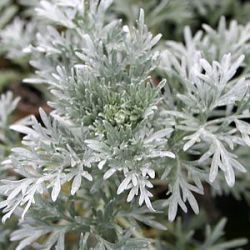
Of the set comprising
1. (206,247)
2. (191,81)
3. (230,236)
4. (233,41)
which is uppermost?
(191,81)

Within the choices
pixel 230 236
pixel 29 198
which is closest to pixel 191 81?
pixel 29 198

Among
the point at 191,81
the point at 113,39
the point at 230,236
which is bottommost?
the point at 230,236

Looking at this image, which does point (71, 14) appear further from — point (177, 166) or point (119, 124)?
point (177, 166)

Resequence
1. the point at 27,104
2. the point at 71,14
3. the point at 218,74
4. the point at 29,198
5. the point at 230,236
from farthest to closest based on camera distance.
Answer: the point at 27,104 < the point at 230,236 < the point at 71,14 < the point at 218,74 < the point at 29,198

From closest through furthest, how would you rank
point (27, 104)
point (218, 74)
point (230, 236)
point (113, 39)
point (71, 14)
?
point (218, 74) → point (113, 39) → point (71, 14) → point (230, 236) → point (27, 104)

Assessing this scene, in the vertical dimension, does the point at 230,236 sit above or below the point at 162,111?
below

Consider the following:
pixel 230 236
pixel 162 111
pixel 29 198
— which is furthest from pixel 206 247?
pixel 29 198

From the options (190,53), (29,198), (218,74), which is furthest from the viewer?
(190,53)

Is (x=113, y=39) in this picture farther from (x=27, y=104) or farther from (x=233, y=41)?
(x=27, y=104)

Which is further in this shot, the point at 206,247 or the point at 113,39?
the point at 206,247
